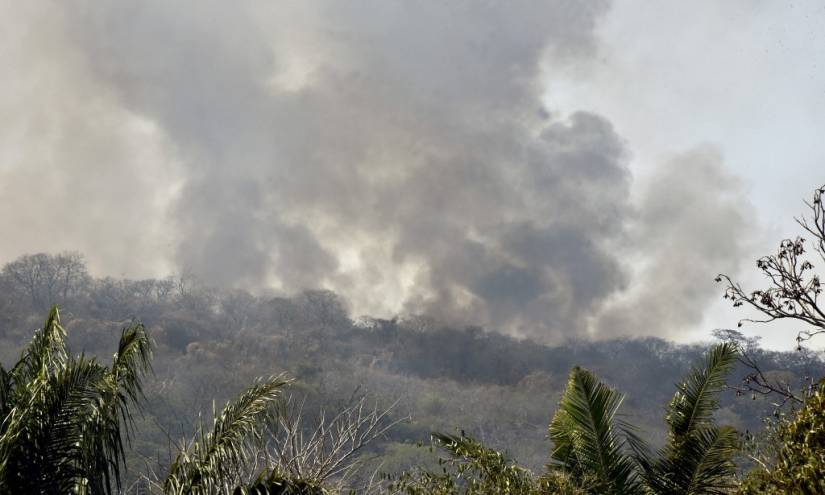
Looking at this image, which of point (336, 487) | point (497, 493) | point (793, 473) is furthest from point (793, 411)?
point (336, 487)

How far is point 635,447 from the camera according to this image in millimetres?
13352

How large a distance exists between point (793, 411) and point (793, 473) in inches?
85.6

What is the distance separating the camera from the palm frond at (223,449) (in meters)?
9.99

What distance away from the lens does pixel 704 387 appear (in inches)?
537

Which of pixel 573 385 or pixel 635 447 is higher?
pixel 573 385

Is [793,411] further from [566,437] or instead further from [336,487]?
[336,487]

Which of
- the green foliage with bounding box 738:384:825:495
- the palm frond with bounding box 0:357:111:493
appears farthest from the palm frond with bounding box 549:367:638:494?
the palm frond with bounding box 0:357:111:493

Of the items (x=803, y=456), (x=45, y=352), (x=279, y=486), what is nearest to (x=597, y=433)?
(x=803, y=456)

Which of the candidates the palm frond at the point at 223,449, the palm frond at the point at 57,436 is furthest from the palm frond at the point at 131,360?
the palm frond at the point at 223,449

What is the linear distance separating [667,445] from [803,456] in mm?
5516

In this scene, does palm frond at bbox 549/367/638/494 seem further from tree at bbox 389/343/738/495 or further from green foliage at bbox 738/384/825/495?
green foliage at bbox 738/384/825/495

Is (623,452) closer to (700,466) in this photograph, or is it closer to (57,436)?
(700,466)

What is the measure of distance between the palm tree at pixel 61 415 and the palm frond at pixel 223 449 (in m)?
0.82

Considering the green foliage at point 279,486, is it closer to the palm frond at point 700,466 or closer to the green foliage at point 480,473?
the green foliage at point 480,473
